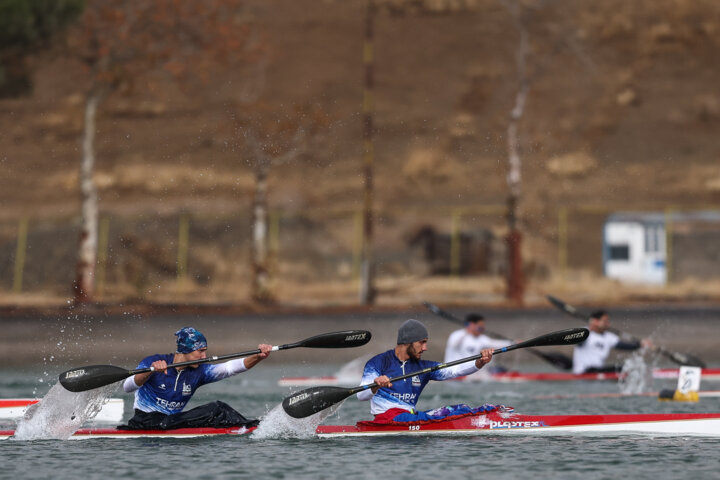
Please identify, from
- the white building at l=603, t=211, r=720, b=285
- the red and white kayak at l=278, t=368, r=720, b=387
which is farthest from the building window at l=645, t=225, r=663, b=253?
the red and white kayak at l=278, t=368, r=720, b=387

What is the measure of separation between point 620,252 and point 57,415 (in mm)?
31741

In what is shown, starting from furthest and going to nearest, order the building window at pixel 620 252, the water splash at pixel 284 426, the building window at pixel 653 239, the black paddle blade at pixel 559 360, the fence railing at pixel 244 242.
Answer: the fence railing at pixel 244 242
the building window at pixel 620 252
the building window at pixel 653 239
the black paddle blade at pixel 559 360
the water splash at pixel 284 426

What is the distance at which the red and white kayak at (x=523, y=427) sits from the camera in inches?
628

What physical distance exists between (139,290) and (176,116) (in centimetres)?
1819

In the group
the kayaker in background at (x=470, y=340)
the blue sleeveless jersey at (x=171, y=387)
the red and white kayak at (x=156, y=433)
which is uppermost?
the kayaker in background at (x=470, y=340)

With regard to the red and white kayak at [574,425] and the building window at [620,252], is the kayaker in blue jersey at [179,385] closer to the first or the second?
the red and white kayak at [574,425]

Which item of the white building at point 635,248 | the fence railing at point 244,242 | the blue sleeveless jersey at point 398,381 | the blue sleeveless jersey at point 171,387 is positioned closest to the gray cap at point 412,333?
the blue sleeveless jersey at point 398,381

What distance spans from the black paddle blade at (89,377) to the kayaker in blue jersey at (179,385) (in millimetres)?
512

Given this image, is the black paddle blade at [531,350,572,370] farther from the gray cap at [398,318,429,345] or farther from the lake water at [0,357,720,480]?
the gray cap at [398,318,429,345]

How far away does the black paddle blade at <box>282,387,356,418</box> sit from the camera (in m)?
16.1

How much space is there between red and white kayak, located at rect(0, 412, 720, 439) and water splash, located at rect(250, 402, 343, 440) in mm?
125

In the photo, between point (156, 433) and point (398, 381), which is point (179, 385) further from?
point (398, 381)

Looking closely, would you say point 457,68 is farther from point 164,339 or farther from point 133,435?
point 133,435

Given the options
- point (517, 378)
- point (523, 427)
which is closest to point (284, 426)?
point (523, 427)
